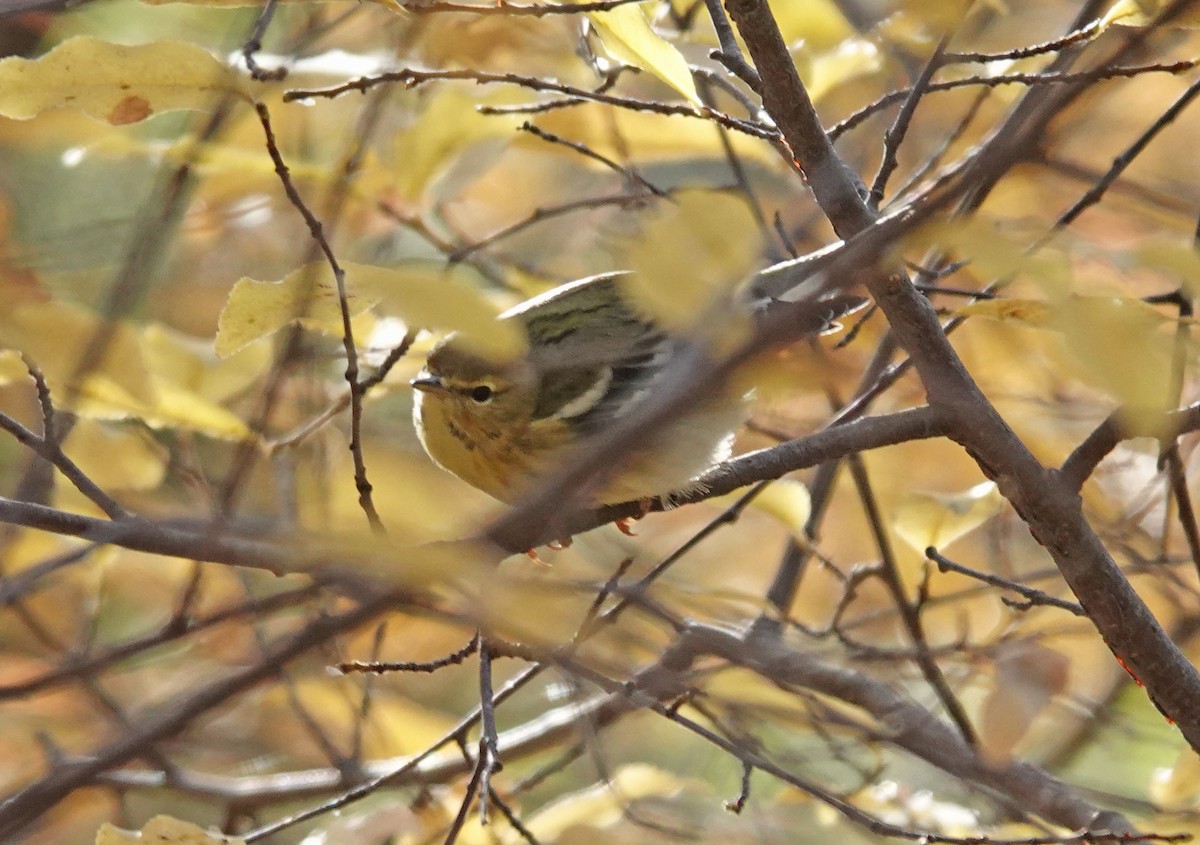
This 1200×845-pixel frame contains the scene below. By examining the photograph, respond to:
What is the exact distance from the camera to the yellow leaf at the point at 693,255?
953 millimetres

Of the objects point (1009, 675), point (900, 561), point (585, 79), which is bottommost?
point (1009, 675)

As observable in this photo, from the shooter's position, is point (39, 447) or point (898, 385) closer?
point (39, 447)

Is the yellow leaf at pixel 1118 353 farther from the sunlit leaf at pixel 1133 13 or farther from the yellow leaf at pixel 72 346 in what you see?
the yellow leaf at pixel 72 346

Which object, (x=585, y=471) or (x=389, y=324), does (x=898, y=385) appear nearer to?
(x=389, y=324)

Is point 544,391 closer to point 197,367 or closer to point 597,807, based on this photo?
point 197,367

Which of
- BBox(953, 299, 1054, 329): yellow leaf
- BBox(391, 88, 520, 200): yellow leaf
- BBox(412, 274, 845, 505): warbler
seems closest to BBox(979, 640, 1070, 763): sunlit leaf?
BBox(953, 299, 1054, 329): yellow leaf

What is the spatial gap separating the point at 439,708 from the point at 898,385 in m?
2.04

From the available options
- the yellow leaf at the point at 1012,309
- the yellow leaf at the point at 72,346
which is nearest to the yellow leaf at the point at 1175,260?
the yellow leaf at the point at 1012,309

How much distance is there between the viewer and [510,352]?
1105 millimetres

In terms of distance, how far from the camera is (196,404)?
2.18 metres

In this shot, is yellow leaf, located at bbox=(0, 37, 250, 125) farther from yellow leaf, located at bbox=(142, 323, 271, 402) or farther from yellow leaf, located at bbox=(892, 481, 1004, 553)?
yellow leaf, located at bbox=(892, 481, 1004, 553)

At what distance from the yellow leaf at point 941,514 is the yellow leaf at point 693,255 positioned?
4.53ft

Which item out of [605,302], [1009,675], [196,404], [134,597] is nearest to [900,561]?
[1009,675]

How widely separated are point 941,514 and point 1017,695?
357mm
